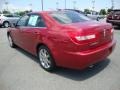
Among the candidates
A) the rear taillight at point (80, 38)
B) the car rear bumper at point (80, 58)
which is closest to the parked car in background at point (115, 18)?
the car rear bumper at point (80, 58)

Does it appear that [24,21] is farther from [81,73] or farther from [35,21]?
[81,73]

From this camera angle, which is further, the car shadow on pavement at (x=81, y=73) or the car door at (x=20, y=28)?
the car door at (x=20, y=28)

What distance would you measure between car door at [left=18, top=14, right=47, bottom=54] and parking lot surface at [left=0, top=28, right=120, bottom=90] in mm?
568

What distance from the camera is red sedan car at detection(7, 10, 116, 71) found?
456 centimetres

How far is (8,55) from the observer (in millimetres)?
7520

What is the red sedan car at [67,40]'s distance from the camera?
4.56 metres

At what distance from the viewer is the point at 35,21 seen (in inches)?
239

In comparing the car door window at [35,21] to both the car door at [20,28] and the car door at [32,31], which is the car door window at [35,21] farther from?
the car door at [20,28]

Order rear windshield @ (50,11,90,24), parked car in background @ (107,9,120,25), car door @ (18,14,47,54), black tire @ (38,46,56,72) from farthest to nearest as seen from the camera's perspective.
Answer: parked car in background @ (107,9,120,25) < car door @ (18,14,47,54) < rear windshield @ (50,11,90,24) < black tire @ (38,46,56,72)

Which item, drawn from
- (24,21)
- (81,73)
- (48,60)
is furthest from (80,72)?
(24,21)

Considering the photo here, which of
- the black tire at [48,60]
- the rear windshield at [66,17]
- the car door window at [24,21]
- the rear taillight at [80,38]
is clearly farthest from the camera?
the car door window at [24,21]

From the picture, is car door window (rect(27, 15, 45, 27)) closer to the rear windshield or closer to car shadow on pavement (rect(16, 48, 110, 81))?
the rear windshield

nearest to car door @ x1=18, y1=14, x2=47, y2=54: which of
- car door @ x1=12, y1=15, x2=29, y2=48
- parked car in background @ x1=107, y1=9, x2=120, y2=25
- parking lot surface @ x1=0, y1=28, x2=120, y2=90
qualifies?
car door @ x1=12, y1=15, x2=29, y2=48

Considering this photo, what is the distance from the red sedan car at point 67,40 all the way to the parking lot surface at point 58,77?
1.11 feet
